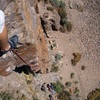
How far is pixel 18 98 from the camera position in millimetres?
11297

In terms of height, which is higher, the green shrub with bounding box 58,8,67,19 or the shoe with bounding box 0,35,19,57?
the shoe with bounding box 0,35,19,57

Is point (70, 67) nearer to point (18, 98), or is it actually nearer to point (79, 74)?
point (79, 74)

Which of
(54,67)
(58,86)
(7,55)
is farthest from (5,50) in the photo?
(54,67)

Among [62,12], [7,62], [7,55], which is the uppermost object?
[7,55]

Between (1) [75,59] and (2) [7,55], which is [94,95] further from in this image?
(2) [7,55]

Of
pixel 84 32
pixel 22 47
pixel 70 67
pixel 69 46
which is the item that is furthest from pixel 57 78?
pixel 22 47

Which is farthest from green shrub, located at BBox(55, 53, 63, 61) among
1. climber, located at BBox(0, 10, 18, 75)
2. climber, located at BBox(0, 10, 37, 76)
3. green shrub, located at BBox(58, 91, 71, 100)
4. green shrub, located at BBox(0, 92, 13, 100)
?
green shrub, located at BBox(0, 92, 13, 100)

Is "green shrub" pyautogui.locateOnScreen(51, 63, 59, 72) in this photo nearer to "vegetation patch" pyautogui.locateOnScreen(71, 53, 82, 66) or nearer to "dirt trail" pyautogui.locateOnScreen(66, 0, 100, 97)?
"vegetation patch" pyautogui.locateOnScreen(71, 53, 82, 66)

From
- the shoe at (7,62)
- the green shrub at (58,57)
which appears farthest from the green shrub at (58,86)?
the shoe at (7,62)

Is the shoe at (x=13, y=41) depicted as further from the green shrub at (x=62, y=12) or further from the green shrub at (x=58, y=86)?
the green shrub at (x=62, y=12)

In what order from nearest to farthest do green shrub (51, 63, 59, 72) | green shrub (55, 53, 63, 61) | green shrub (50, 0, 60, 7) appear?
1. green shrub (51, 63, 59, 72)
2. green shrub (55, 53, 63, 61)
3. green shrub (50, 0, 60, 7)

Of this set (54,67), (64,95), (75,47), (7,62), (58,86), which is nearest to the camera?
(7,62)

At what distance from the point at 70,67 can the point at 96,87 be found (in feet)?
7.71

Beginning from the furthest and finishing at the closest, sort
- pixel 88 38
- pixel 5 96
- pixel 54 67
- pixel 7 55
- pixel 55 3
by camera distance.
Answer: pixel 55 3 → pixel 88 38 → pixel 54 67 → pixel 7 55 → pixel 5 96
